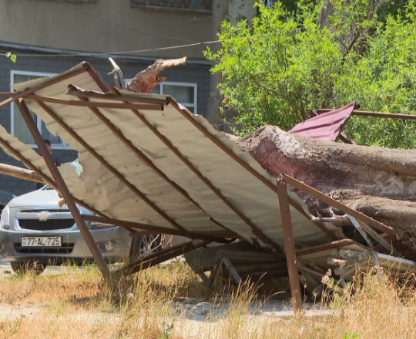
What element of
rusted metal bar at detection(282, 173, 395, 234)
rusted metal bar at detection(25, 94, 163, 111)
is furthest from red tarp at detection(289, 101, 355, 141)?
rusted metal bar at detection(25, 94, 163, 111)

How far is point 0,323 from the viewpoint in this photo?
5.48 metres

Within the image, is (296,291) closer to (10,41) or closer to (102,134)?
(102,134)

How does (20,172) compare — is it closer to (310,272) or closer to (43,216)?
(43,216)

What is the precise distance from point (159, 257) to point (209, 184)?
1.87 meters

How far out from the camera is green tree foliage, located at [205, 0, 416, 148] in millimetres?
10578

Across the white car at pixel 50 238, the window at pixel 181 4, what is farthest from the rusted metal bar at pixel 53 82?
the window at pixel 181 4

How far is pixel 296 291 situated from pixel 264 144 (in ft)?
4.97

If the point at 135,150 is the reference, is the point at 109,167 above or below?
below

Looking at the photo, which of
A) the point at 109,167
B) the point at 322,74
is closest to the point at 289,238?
the point at 109,167

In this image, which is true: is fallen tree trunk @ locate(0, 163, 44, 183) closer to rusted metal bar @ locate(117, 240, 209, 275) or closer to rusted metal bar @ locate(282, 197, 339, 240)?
rusted metal bar @ locate(117, 240, 209, 275)

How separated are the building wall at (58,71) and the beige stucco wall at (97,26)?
0.37 m

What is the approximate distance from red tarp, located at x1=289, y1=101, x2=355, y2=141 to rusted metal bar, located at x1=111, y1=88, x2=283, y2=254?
49.4 inches

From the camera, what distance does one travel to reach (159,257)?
8094 millimetres

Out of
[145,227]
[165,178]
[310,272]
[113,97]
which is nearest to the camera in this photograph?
[113,97]
